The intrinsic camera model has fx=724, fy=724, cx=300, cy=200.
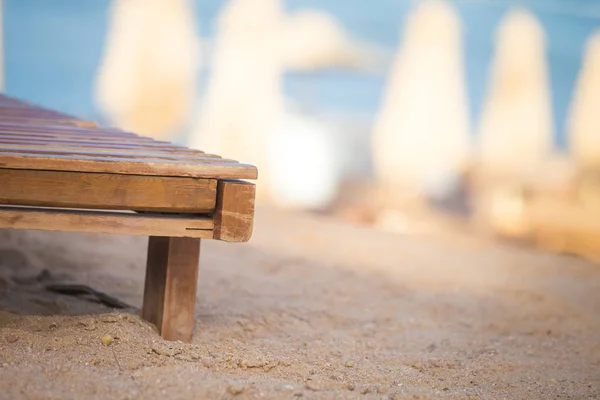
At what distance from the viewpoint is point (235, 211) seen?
7.84 ft

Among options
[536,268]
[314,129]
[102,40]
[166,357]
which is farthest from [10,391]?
[314,129]

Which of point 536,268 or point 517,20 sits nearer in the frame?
point 536,268

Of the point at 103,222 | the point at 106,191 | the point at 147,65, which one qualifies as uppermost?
the point at 147,65

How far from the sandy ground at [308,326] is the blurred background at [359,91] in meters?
5.81

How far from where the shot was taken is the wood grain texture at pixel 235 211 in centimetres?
238

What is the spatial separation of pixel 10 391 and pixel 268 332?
142 cm

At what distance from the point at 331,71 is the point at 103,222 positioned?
1272 centimetres

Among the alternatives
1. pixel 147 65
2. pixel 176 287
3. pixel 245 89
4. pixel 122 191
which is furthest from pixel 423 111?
A: pixel 122 191

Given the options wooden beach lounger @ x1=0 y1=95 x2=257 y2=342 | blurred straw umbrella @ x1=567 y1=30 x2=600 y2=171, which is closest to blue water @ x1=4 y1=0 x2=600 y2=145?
blurred straw umbrella @ x1=567 y1=30 x2=600 y2=171

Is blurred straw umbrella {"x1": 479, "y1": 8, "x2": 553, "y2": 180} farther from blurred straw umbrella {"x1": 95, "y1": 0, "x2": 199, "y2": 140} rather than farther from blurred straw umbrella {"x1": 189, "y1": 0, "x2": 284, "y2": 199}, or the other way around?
blurred straw umbrella {"x1": 95, "y1": 0, "x2": 199, "y2": 140}

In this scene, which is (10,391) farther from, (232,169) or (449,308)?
(449,308)

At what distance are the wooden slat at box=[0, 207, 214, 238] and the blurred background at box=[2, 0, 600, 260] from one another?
28.1ft

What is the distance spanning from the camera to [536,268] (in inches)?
227

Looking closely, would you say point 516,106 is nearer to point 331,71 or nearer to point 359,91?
point 359,91
